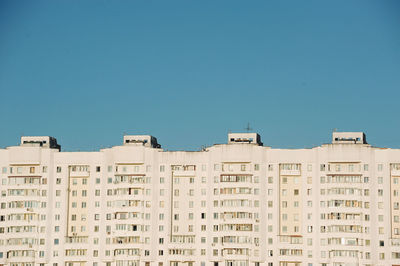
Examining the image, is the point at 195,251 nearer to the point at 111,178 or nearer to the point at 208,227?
the point at 208,227

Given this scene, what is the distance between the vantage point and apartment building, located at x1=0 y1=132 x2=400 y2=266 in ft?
393

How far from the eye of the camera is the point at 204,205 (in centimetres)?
12356

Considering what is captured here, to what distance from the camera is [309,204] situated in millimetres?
121375

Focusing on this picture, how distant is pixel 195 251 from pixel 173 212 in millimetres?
7008

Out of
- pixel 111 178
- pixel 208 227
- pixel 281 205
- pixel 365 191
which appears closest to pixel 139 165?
pixel 111 178

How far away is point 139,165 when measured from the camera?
411 ft

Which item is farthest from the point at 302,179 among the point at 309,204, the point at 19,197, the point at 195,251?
the point at 19,197

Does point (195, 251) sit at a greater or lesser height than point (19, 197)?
lesser

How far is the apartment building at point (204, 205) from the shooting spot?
120 metres

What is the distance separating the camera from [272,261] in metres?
120

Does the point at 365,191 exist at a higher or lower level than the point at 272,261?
higher

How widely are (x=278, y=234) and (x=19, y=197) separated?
4151 cm

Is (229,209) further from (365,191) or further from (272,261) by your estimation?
(365,191)

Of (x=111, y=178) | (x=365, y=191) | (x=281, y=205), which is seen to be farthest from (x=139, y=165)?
(x=365, y=191)
